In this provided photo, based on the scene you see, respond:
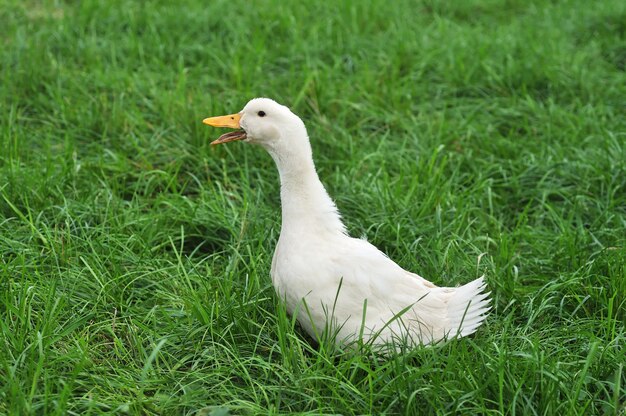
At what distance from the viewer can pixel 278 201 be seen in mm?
4293

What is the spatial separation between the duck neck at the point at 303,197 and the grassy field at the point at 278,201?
340 mm

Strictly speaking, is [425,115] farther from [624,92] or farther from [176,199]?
[176,199]

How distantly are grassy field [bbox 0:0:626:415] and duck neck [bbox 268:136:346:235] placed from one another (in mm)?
340

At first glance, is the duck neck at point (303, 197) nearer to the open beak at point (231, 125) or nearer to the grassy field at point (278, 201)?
the open beak at point (231, 125)

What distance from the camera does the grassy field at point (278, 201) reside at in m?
2.79

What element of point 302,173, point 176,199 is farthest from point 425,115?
point 302,173

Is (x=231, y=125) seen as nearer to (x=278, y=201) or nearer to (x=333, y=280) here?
(x=333, y=280)

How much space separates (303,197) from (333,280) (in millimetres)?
357

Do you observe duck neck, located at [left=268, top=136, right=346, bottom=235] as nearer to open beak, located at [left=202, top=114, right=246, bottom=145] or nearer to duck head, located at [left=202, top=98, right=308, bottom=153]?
duck head, located at [left=202, top=98, right=308, bottom=153]

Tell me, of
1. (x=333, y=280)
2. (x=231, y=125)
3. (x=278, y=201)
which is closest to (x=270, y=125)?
(x=231, y=125)

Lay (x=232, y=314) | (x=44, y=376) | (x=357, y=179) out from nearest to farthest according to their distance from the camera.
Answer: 1. (x=44, y=376)
2. (x=232, y=314)
3. (x=357, y=179)

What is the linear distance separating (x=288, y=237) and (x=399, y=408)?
0.81m

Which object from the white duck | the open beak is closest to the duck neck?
the white duck

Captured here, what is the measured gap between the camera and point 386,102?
5.36 meters
